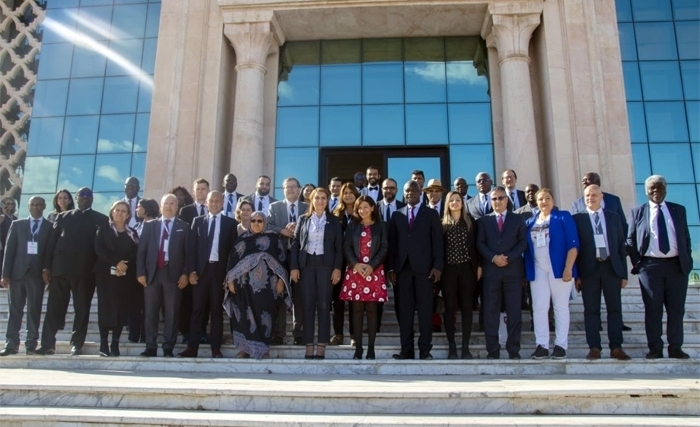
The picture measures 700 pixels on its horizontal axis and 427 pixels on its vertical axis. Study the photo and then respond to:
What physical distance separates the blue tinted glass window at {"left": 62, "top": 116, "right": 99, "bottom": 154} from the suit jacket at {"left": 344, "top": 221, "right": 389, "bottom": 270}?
9.15 metres

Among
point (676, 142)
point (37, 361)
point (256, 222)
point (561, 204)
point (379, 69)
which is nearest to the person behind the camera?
point (37, 361)

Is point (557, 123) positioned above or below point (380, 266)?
above

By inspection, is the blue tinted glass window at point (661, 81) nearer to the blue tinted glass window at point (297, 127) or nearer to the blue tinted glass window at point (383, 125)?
the blue tinted glass window at point (383, 125)

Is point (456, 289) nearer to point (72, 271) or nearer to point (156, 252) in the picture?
point (156, 252)

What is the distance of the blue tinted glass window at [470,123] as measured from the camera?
1296 cm

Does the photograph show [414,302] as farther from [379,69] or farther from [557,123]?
[379,69]

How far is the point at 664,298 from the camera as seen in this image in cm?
664

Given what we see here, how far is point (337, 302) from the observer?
24.7ft

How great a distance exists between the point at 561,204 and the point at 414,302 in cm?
581

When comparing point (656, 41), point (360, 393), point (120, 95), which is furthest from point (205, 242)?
point (656, 41)

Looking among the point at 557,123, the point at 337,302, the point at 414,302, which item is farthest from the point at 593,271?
the point at 557,123

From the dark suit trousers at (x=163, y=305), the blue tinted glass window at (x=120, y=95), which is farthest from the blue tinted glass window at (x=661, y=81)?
the blue tinted glass window at (x=120, y=95)

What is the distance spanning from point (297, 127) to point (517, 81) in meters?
4.95

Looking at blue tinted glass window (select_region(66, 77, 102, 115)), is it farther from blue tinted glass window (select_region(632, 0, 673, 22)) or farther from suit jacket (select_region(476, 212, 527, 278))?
blue tinted glass window (select_region(632, 0, 673, 22))
